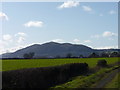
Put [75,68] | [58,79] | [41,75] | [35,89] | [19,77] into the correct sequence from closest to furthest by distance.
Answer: [19,77] < [35,89] < [41,75] < [58,79] < [75,68]

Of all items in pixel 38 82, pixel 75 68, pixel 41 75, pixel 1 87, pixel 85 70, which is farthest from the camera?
pixel 85 70

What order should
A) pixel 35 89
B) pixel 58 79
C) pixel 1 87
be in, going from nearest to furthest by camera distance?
pixel 1 87 < pixel 35 89 < pixel 58 79

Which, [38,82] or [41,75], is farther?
[41,75]

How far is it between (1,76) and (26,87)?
131 inches

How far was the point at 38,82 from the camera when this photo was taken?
98.3 ft

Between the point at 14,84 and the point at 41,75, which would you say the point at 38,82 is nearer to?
the point at 41,75

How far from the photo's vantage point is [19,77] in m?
26.0

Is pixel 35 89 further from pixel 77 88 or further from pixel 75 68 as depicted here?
pixel 75 68

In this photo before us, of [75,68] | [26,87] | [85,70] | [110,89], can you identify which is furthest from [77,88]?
[85,70]

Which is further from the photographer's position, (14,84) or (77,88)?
(77,88)

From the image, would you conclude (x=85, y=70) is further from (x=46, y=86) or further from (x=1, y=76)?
(x=1, y=76)

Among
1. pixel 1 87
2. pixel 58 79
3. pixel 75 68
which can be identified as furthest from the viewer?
pixel 75 68

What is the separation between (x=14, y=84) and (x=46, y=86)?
7554 mm

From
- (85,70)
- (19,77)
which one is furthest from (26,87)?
(85,70)
